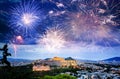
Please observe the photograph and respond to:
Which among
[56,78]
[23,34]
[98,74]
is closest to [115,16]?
[98,74]

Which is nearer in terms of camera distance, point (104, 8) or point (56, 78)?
point (56, 78)

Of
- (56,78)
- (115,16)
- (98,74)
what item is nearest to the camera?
(56,78)

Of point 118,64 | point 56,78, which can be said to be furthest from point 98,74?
point 56,78

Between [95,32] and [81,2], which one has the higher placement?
[81,2]

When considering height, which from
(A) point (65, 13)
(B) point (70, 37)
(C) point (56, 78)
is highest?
(A) point (65, 13)

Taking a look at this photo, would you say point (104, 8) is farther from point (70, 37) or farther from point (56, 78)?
point (56, 78)

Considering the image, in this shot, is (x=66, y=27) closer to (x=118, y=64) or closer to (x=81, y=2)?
(x=81, y=2)

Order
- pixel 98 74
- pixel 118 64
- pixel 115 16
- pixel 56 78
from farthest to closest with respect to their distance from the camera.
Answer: pixel 118 64
pixel 115 16
pixel 98 74
pixel 56 78
